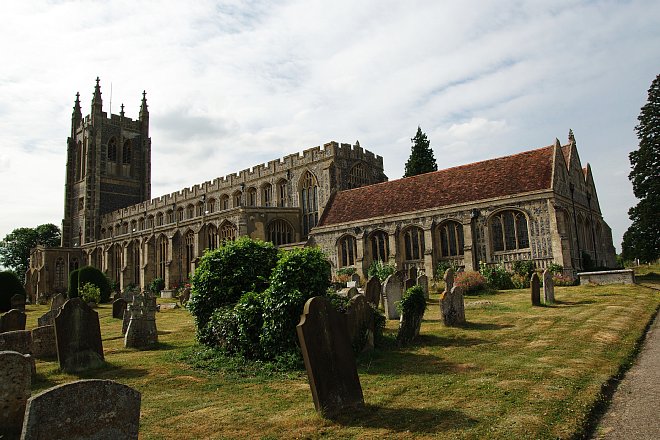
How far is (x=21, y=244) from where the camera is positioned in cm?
7100

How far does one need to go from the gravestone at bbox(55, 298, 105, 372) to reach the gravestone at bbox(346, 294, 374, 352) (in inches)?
192

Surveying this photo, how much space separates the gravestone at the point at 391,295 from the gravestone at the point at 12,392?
401 inches

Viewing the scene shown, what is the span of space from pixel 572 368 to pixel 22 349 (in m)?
9.96

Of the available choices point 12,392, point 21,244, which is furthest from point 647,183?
point 21,244

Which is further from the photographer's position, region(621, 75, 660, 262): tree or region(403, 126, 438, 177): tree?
region(403, 126, 438, 177): tree

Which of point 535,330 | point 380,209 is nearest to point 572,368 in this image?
point 535,330

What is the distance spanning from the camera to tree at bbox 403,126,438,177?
43.8 m

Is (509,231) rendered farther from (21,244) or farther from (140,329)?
(21,244)

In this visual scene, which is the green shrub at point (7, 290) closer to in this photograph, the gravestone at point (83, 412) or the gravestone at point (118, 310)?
the gravestone at point (118, 310)

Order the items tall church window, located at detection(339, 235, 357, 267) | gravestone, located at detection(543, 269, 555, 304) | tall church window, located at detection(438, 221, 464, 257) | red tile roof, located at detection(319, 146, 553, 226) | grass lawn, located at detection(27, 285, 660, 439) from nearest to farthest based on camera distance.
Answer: grass lawn, located at detection(27, 285, 660, 439) < gravestone, located at detection(543, 269, 555, 304) < red tile roof, located at detection(319, 146, 553, 226) < tall church window, located at detection(438, 221, 464, 257) < tall church window, located at detection(339, 235, 357, 267)

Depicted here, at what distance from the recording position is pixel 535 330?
1115 centimetres

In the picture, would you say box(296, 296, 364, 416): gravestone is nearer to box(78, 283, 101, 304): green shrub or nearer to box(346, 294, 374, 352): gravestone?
box(346, 294, 374, 352): gravestone

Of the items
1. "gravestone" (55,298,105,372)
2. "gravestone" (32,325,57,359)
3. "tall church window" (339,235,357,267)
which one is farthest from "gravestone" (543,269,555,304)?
"tall church window" (339,235,357,267)

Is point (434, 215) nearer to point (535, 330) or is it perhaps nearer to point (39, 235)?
point (535, 330)
